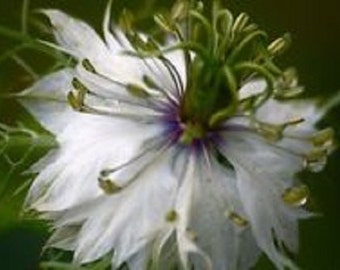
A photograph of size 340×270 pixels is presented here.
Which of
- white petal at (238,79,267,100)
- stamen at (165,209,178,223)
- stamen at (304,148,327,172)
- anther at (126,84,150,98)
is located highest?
anther at (126,84,150,98)

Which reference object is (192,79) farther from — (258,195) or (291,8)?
(291,8)

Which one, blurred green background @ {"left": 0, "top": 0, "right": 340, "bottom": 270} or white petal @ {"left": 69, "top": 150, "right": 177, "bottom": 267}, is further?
blurred green background @ {"left": 0, "top": 0, "right": 340, "bottom": 270}

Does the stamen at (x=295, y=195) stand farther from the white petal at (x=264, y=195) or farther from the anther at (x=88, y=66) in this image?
the anther at (x=88, y=66)

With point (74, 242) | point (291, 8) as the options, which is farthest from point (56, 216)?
point (291, 8)

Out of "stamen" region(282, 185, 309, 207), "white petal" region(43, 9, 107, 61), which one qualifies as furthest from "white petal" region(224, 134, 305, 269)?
"white petal" region(43, 9, 107, 61)

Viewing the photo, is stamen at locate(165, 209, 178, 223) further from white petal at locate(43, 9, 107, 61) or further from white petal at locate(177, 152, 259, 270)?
white petal at locate(43, 9, 107, 61)

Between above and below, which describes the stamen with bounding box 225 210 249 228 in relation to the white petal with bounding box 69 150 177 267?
below
